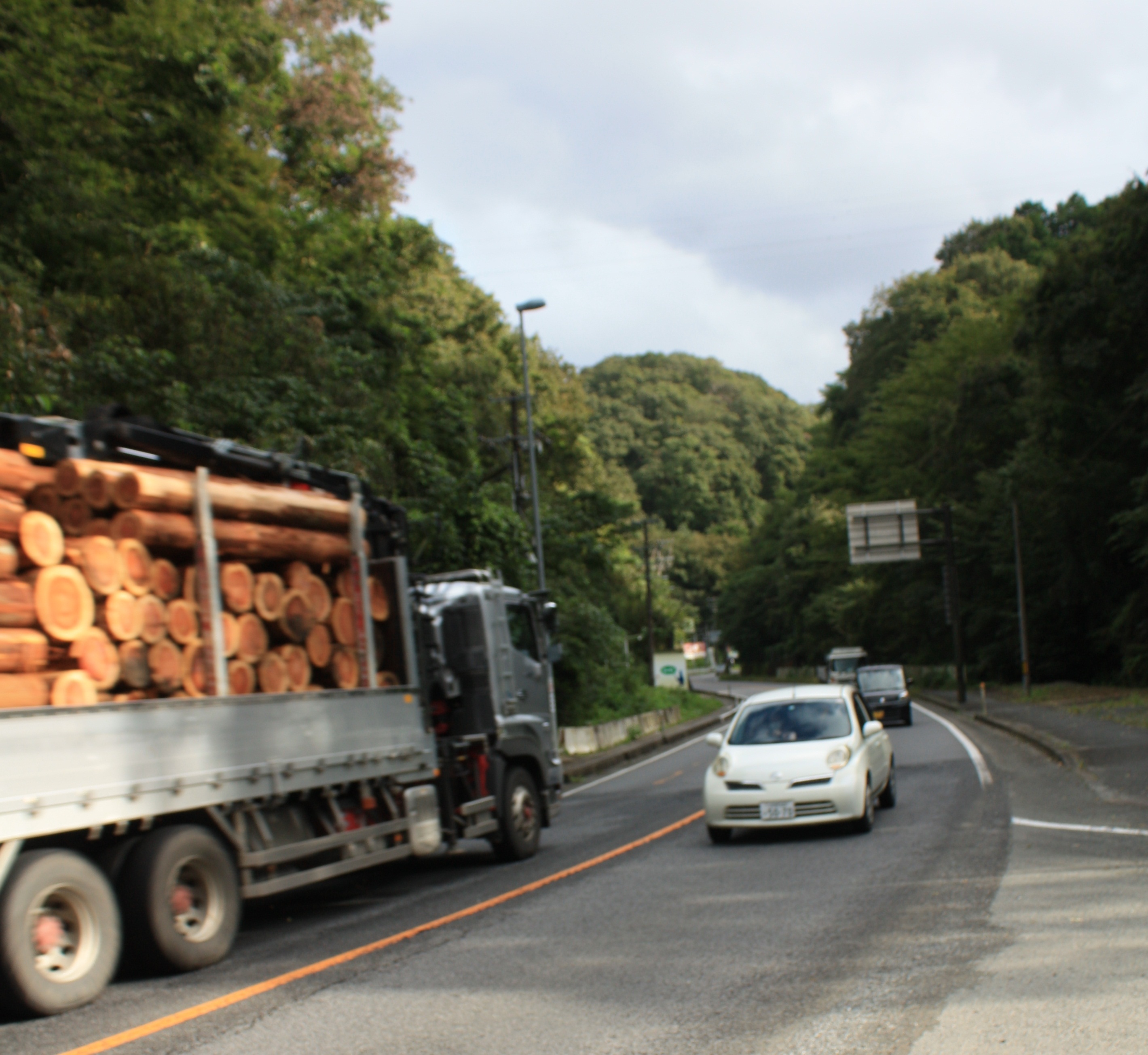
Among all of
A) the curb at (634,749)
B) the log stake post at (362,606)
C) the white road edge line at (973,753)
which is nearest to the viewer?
the log stake post at (362,606)

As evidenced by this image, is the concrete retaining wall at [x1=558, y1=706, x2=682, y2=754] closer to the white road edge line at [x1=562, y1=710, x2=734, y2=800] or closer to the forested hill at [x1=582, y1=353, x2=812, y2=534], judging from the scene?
the white road edge line at [x1=562, y1=710, x2=734, y2=800]

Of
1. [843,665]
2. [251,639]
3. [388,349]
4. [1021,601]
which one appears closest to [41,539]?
[251,639]

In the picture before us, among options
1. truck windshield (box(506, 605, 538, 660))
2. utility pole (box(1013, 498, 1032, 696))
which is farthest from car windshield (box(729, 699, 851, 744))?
utility pole (box(1013, 498, 1032, 696))

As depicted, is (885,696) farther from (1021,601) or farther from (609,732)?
(1021,601)

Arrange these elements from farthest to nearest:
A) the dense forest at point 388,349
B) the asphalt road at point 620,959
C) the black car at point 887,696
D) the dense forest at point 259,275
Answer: the black car at point 887,696
the dense forest at point 388,349
the dense forest at point 259,275
the asphalt road at point 620,959

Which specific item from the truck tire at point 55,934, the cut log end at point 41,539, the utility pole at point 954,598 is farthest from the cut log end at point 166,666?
the utility pole at point 954,598

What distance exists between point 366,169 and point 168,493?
32.9 m

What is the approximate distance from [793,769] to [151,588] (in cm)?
679

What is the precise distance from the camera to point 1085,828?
1166 cm

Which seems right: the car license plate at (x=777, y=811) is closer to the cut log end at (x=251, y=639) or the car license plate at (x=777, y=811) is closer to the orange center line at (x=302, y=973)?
the orange center line at (x=302, y=973)

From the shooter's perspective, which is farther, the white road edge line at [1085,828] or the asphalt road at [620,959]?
the white road edge line at [1085,828]

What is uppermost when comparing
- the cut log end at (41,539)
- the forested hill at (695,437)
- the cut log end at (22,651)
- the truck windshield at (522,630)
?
the forested hill at (695,437)

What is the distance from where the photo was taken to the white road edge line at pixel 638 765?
21547 millimetres

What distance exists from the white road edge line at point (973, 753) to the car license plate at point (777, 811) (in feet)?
17.7
